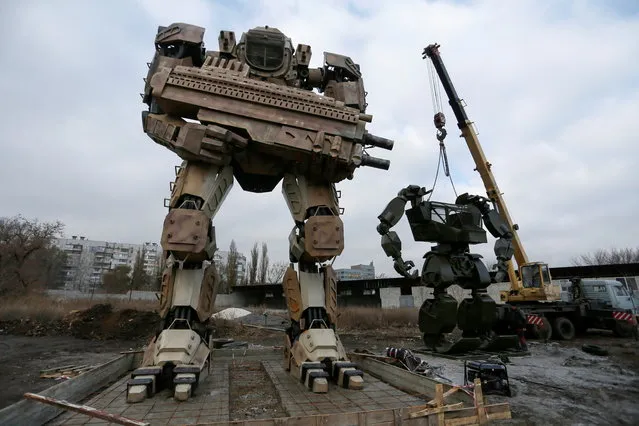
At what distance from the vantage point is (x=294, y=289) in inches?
192

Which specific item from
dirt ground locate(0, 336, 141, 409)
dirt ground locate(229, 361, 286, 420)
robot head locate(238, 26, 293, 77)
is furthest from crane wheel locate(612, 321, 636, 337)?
dirt ground locate(0, 336, 141, 409)

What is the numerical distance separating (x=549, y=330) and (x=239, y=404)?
1331 centimetres

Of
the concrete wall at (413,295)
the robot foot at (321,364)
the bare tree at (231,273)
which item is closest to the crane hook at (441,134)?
the robot foot at (321,364)

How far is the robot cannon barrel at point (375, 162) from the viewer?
521 centimetres

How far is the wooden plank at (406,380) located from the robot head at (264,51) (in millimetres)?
4545

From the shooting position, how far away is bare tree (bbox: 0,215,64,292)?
26.6 m

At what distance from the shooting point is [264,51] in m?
5.52

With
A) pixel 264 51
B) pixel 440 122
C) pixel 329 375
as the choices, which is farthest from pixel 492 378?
pixel 440 122

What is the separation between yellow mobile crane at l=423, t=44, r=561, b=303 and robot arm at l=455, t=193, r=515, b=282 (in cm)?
541

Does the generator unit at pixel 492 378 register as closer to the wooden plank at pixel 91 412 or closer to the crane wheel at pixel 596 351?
the wooden plank at pixel 91 412

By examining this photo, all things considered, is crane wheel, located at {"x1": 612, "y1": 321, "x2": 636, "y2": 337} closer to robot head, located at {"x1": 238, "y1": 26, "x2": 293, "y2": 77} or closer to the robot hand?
the robot hand

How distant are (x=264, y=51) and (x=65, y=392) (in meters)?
5.00

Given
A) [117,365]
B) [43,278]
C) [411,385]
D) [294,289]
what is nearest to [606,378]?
[411,385]

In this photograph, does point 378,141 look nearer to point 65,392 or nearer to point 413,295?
point 65,392
